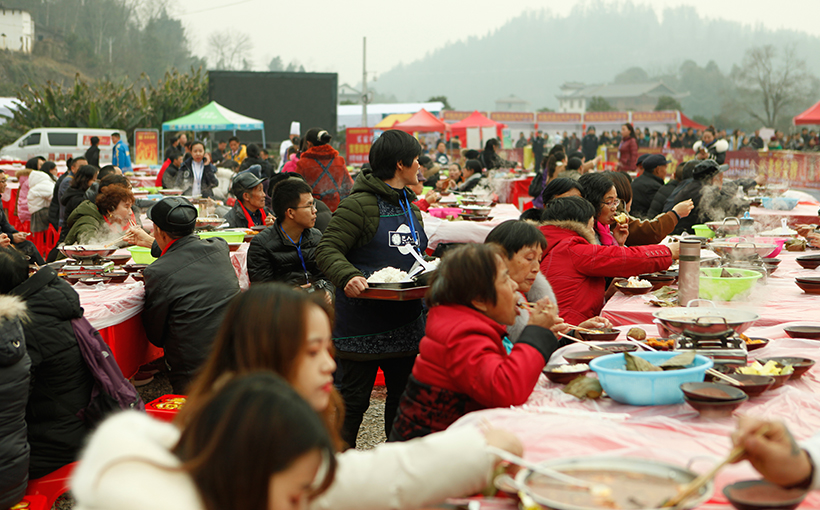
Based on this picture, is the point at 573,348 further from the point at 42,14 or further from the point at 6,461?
the point at 42,14

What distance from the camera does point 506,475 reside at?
150cm

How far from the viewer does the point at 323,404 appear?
5.37 ft

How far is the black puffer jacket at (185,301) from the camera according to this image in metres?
4.09

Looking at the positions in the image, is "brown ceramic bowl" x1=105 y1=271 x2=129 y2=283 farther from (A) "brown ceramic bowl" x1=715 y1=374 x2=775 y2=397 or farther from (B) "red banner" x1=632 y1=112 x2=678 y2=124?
(B) "red banner" x1=632 y1=112 x2=678 y2=124

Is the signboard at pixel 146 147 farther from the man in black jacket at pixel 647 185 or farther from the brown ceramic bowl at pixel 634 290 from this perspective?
the brown ceramic bowl at pixel 634 290

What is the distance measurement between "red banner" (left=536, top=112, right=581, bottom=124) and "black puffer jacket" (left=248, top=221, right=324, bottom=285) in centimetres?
4643

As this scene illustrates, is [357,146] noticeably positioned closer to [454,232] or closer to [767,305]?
[454,232]

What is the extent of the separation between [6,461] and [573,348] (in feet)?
7.50

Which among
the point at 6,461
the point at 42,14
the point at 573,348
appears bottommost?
the point at 6,461

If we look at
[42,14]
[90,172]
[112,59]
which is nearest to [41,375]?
[90,172]

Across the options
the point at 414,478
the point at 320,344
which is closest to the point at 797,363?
the point at 414,478

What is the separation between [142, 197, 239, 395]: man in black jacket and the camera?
4074 millimetres

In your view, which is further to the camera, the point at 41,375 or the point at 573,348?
the point at 41,375

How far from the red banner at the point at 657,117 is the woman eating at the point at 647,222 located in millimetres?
44876
